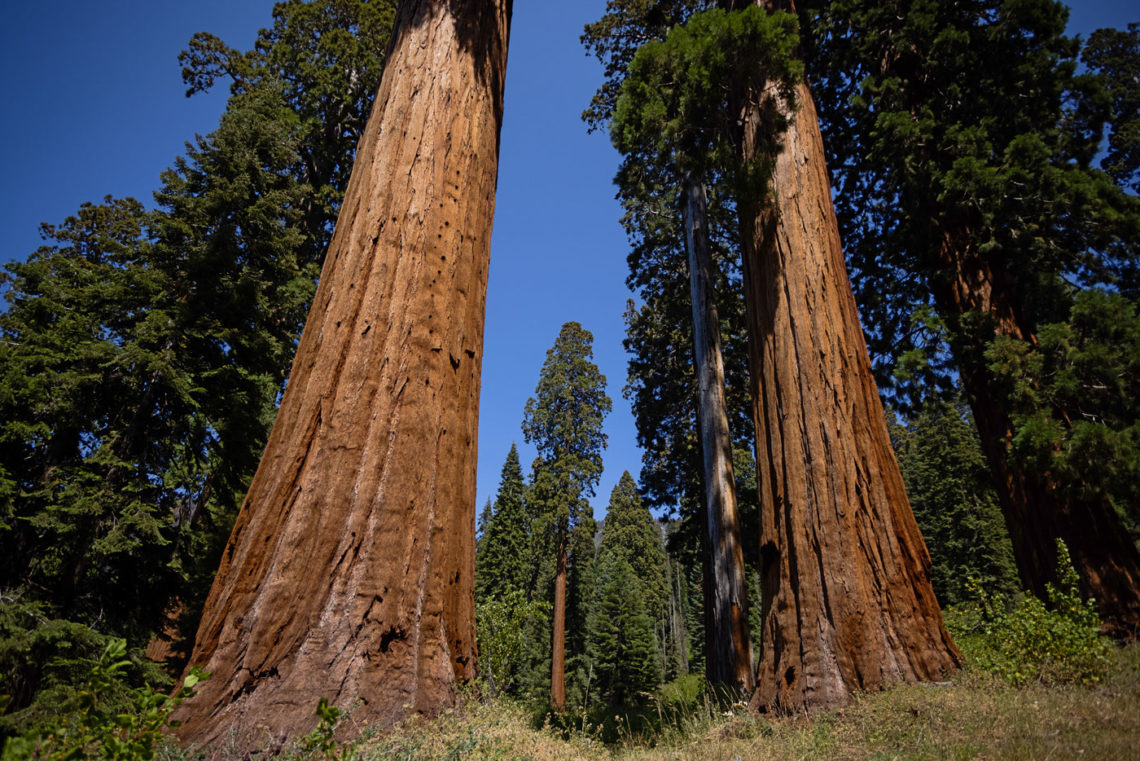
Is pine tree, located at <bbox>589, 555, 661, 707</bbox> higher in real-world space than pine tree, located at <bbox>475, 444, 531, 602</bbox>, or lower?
lower

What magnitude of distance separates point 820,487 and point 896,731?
1.85 m

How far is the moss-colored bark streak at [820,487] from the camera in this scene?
13.6ft

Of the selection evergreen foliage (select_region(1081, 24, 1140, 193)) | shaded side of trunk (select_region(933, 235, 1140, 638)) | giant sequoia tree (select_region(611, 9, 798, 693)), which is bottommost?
shaded side of trunk (select_region(933, 235, 1140, 638))

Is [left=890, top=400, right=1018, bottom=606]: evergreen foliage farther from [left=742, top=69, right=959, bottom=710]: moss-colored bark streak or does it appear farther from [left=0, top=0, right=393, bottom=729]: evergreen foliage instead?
[left=0, top=0, right=393, bottom=729]: evergreen foliage

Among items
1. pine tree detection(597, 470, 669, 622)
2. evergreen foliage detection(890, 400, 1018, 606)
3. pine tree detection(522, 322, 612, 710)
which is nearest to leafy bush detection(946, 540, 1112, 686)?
pine tree detection(522, 322, 612, 710)

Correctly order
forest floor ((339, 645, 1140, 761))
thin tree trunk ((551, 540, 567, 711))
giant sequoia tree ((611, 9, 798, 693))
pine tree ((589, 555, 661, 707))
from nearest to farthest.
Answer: forest floor ((339, 645, 1140, 761)) → giant sequoia tree ((611, 9, 798, 693)) → thin tree trunk ((551, 540, 567, 711)) → pine tree ((589, 555, 661, 707))

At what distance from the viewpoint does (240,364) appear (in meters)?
9.37

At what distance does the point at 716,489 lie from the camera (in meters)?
10.1

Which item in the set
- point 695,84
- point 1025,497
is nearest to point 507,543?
point 1025,497

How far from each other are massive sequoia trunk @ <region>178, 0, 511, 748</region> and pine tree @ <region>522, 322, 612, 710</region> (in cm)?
1767

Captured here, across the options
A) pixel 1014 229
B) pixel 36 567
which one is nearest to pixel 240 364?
pixel 36 567

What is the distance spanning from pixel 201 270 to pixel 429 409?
296 inches

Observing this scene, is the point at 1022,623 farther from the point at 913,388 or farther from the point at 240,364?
the point at 240,364

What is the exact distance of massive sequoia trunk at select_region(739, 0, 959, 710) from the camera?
415cm
